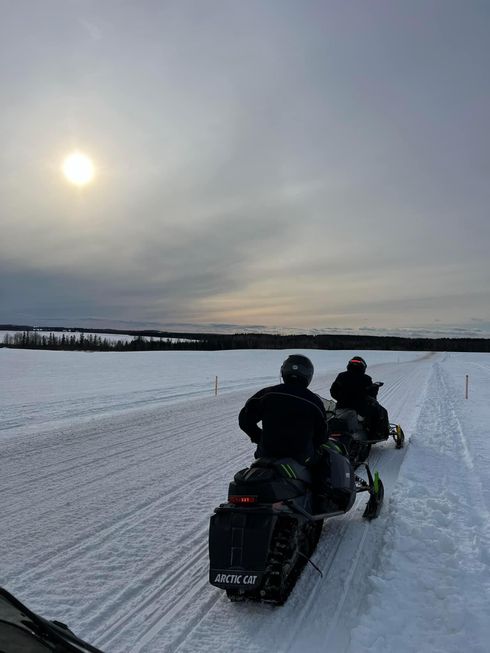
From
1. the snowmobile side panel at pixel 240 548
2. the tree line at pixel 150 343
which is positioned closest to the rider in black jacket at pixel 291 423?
the snowmobile side panel at pixel 240 548

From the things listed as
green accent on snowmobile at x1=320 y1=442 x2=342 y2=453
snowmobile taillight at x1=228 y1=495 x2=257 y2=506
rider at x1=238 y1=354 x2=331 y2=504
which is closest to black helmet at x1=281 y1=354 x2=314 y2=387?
rider at x1=238 y1=354 x2=331 y2=504

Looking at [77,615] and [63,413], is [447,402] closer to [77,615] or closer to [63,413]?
[63,413]

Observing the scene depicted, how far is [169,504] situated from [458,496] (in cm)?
353

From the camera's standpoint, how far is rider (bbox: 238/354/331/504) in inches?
169

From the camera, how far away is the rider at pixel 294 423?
4.29 m

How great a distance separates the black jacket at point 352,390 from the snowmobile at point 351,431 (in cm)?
23

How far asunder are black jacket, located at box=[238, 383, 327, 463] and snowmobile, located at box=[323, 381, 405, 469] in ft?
8.32

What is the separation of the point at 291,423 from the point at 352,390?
4307 millimetres

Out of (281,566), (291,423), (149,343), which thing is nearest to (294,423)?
(291,423)

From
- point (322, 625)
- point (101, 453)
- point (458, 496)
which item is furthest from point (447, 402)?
point (322, 625)

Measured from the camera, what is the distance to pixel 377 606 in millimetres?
3623

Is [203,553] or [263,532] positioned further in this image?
[203,553]

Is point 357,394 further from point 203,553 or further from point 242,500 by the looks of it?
point 242,500

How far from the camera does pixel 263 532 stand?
3498 mm
